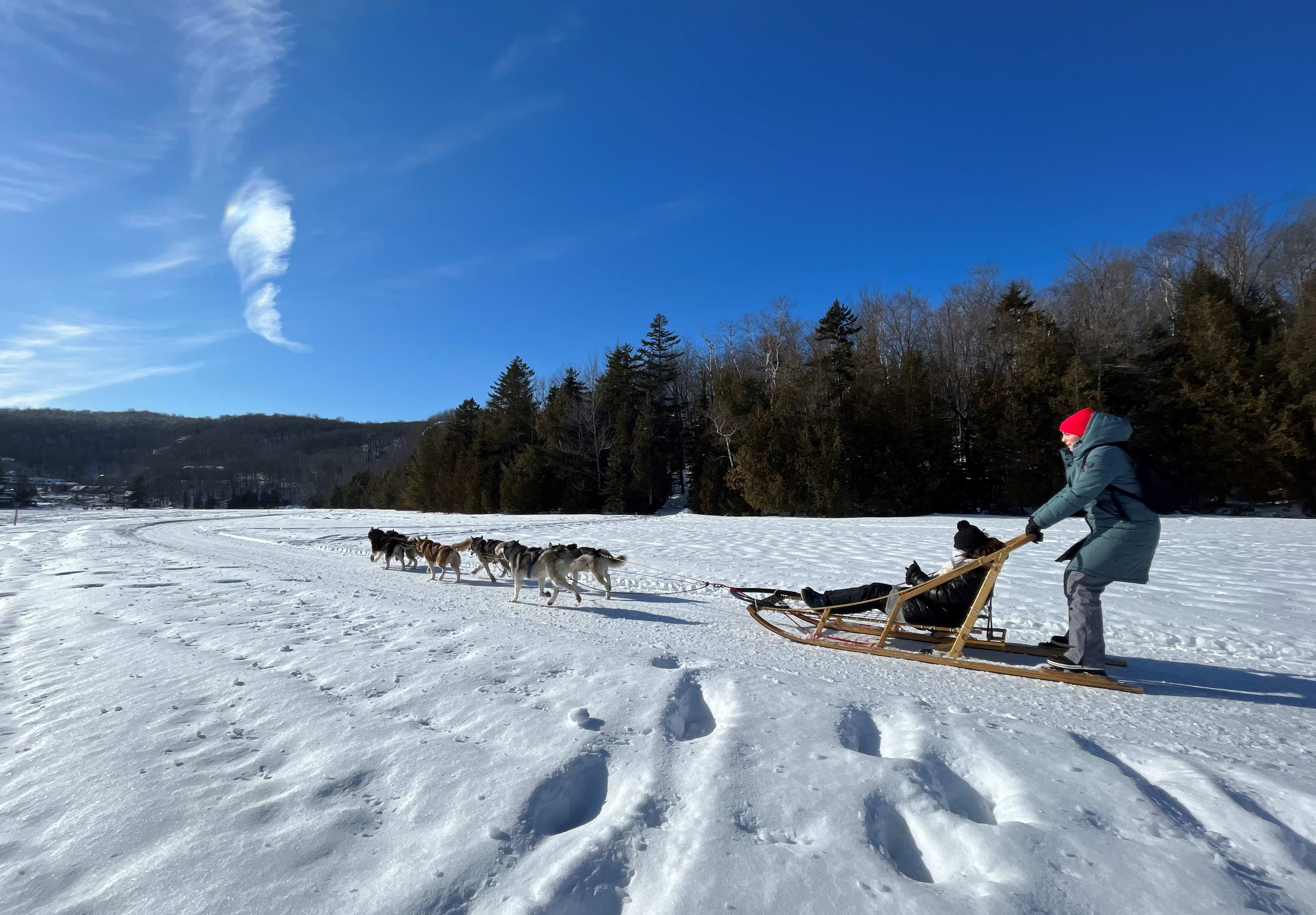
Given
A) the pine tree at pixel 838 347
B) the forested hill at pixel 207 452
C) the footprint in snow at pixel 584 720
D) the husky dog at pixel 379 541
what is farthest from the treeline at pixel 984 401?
the forested hill at pixel 207 452

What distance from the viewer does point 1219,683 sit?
453cm

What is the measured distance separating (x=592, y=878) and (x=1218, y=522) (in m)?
20.9

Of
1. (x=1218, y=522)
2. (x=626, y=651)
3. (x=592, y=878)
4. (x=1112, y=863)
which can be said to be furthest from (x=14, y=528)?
(x=1218, y=522)

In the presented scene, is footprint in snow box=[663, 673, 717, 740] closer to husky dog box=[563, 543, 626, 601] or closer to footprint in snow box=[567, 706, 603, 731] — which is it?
footprint in snow box=[567, 706, 603, 731]

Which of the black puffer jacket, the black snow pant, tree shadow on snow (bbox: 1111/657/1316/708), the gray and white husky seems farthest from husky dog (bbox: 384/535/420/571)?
tree shadow on snow (bbox: 1111/657/1316/708)

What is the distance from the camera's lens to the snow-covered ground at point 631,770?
2.24 m

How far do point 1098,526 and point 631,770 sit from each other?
154 inches

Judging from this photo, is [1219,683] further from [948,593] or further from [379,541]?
[379,541]

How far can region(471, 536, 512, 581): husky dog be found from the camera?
9.43 metres

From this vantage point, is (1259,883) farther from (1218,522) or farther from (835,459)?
(835,459)

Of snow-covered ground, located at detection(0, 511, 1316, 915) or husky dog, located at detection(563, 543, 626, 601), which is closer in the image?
snow-covered ground, located at detection(0, 511, 1316, 915)

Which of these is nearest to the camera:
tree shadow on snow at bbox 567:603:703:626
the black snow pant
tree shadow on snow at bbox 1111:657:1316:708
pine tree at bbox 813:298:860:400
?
tree shadow on snow at bbox 1111:657:1316:708

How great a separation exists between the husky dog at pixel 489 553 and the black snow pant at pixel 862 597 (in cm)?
554

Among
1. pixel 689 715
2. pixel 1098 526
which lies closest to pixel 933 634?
pixel 1098 526
